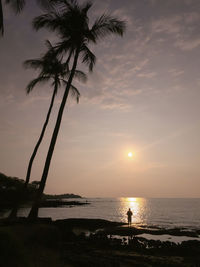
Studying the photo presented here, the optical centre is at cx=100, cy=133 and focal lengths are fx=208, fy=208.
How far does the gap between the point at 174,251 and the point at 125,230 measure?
37.2 feet

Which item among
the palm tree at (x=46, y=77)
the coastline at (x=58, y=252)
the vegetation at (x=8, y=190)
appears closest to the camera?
the coastline at (x=58, y=252)

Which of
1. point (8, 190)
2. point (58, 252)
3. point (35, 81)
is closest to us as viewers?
point (58, 252)

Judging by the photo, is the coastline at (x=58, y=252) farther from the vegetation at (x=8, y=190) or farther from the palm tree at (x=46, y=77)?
the vegetation at (x=8, y=190)

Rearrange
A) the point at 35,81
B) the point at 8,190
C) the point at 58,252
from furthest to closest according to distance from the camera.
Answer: the point at 8,190 < the point at 35,81 < the point at 58,252

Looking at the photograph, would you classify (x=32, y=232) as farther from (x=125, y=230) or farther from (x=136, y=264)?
(x=125, y=230)

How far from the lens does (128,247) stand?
15.4 metres

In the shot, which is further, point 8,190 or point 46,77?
point 8,190

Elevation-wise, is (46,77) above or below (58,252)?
above

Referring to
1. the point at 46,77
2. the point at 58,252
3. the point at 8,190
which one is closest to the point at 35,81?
the point at 46,77

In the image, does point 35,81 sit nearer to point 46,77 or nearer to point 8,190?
point 46,77

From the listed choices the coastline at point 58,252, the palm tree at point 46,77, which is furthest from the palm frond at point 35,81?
the coastline at point 58,252

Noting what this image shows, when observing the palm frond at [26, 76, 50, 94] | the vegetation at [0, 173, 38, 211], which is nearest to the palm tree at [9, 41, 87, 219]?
the palm frond at [26, 76, 50, 94]

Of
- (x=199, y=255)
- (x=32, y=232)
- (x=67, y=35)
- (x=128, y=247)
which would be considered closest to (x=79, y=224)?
(x=128, y=247)

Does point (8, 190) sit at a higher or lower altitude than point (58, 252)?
higher
